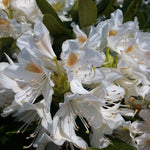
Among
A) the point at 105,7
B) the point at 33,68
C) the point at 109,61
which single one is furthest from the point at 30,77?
the point at 105,7

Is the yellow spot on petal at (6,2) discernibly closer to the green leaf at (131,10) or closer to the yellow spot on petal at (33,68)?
the yellow spot on petal at (33,68)

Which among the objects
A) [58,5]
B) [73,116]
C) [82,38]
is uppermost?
[58,5]

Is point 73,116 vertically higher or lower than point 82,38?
lower

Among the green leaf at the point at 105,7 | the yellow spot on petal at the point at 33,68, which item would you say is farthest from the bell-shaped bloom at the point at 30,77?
the green leaf at the point at 105,7

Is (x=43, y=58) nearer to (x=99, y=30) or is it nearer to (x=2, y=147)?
(x=99, y=30)

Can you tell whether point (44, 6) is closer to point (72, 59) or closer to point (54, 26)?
point (54, 26)

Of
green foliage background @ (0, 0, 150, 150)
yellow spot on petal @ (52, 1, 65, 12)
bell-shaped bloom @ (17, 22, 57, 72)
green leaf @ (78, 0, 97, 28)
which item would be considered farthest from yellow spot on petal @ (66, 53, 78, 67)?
yellow spot on petal @ (52, 1, 65, 12)
